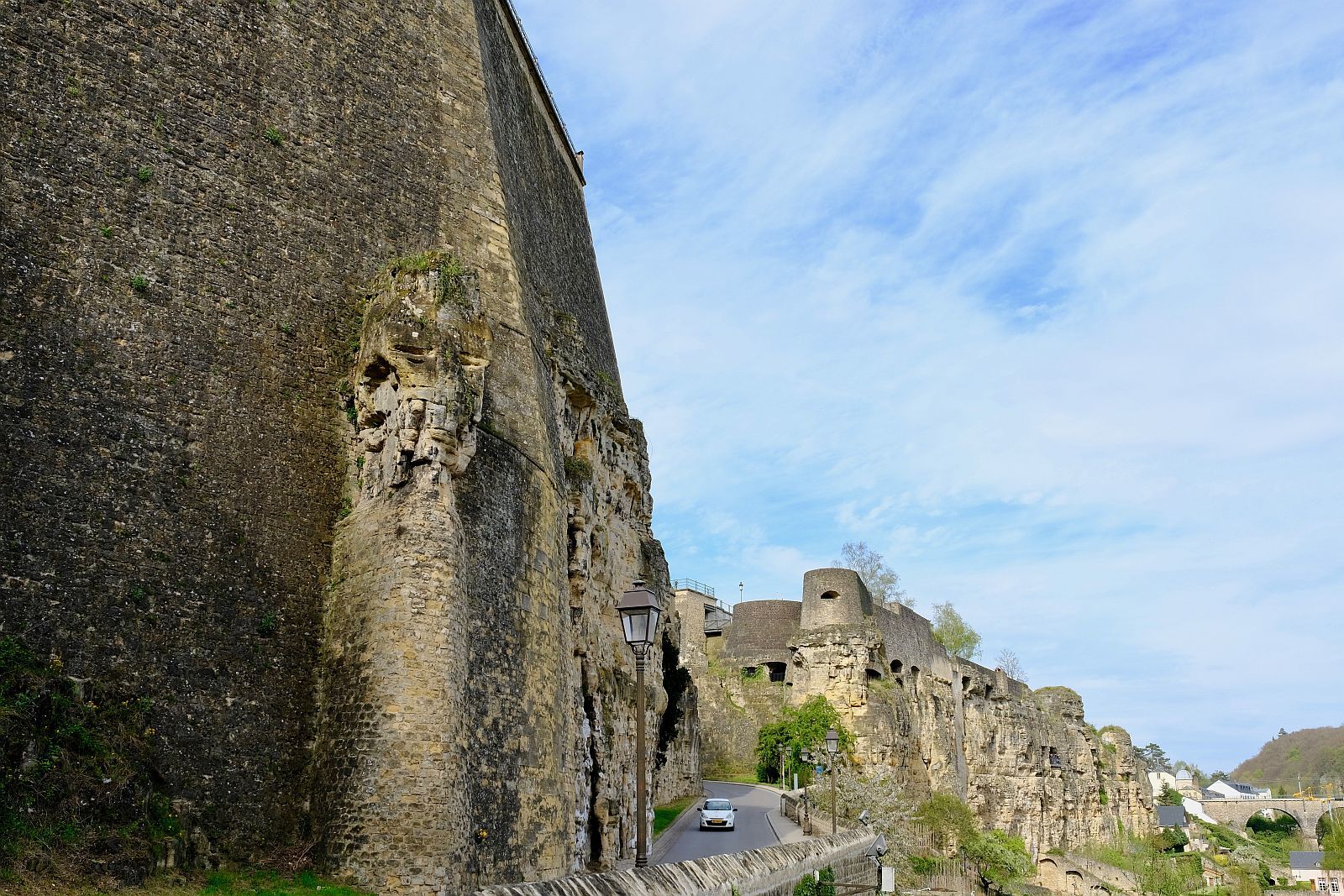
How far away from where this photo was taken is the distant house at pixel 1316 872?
64438 mm

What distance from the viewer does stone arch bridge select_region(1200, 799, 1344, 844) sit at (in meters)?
91.4

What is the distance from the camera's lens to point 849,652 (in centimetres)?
4053

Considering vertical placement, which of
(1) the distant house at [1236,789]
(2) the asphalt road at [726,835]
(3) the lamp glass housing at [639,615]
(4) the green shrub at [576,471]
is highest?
(4) the green shrub at [576,471]

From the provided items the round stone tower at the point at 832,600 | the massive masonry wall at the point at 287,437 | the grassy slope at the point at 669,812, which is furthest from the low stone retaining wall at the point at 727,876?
the round stone tower at the point at 832,600

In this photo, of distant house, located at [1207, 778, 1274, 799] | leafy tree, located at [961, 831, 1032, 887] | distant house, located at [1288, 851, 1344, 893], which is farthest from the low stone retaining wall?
distant house, located at [1207, 778, 1274, 799]

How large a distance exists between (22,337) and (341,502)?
383cm

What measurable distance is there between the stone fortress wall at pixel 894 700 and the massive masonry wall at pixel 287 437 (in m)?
25.9

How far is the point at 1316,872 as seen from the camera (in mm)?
66688

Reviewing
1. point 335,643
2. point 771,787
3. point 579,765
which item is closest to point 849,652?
point 771,787

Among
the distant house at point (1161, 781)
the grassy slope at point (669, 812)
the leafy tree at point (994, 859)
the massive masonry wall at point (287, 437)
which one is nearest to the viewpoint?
the massive masonry wall at point (287, 437)

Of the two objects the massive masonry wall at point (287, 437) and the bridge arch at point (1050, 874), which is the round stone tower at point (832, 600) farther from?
the massive masonry wall at point (287, 437)

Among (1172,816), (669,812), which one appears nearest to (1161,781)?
(1172,816)

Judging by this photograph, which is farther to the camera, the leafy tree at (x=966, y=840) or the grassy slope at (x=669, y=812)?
the leafy tree at (x=966, y=840)

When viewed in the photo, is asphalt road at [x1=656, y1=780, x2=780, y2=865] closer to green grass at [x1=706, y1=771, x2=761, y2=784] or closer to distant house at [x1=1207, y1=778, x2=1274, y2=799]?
green grass at [x1=706, y1=771, x2=761, y2=784]
